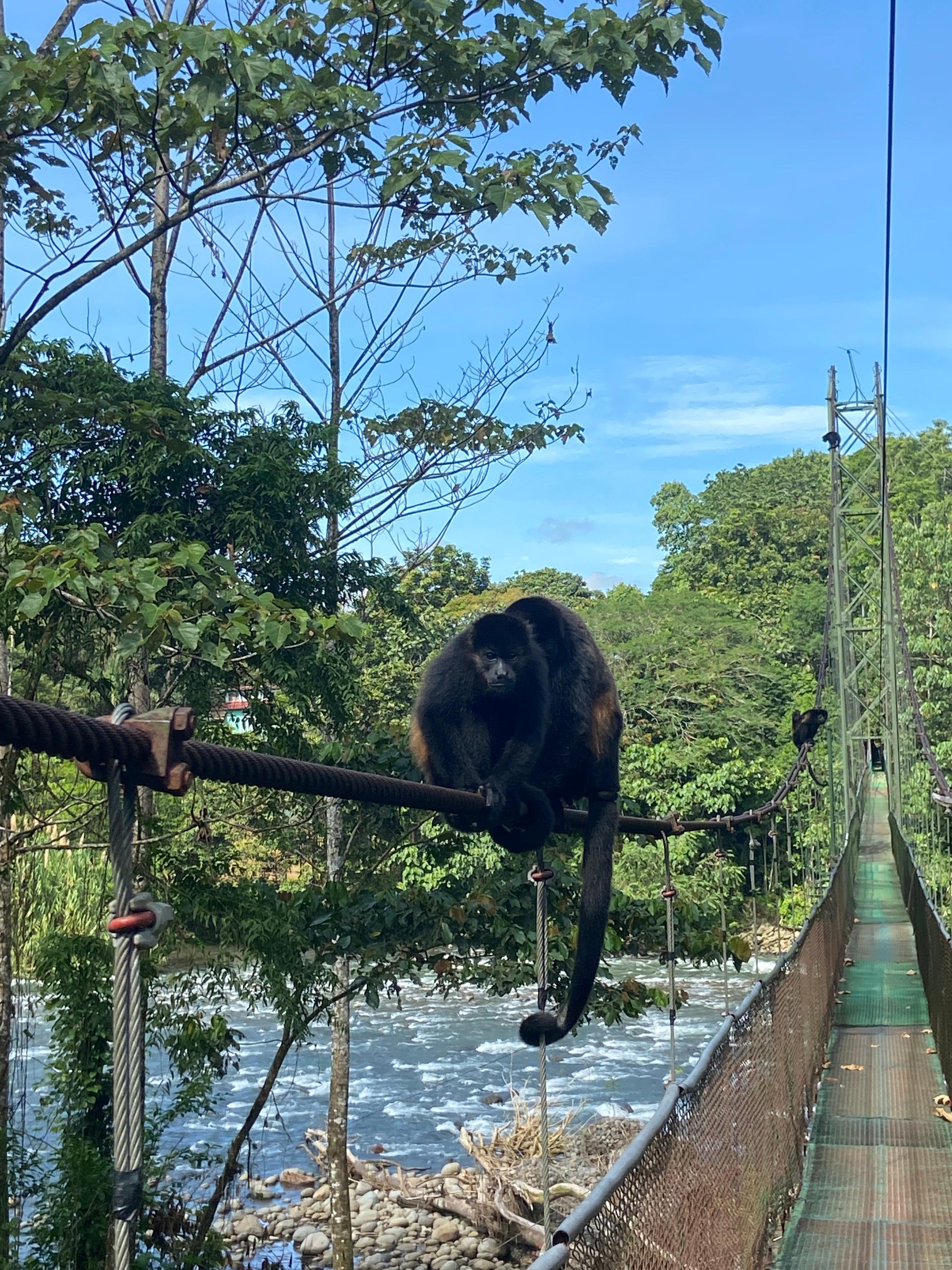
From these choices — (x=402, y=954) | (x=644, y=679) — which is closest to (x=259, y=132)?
(x=402, y=954)

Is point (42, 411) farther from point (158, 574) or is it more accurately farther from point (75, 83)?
point (75, 83)

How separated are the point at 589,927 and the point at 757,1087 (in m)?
0.49

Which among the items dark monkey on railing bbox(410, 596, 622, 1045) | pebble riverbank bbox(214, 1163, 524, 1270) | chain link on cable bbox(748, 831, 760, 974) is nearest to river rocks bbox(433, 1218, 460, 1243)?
pebble riverbank bbox(214, 1163, 524, 1270)

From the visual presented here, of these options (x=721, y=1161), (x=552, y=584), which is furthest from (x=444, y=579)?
(x=721, y=1161)

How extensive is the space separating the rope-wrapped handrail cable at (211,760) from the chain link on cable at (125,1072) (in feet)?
0.22

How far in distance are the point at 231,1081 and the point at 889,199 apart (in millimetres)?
9362

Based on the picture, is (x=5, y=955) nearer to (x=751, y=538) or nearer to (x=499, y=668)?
(x=499, y=668)

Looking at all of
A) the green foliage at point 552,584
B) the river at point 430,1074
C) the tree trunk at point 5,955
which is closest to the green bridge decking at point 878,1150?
the river at point 430,1074

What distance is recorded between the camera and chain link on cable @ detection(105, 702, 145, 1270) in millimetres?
722

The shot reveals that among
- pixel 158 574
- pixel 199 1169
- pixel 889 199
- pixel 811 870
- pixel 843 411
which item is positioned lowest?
pixel 199 1169

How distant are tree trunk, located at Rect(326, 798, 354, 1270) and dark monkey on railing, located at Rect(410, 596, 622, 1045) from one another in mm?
2650

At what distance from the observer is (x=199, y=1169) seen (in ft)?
29.1

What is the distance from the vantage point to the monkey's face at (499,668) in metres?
2.96

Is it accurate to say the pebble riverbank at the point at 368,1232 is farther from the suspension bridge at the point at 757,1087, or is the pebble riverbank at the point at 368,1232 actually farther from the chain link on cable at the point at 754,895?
the suspension bridge at the point at 757,1087
